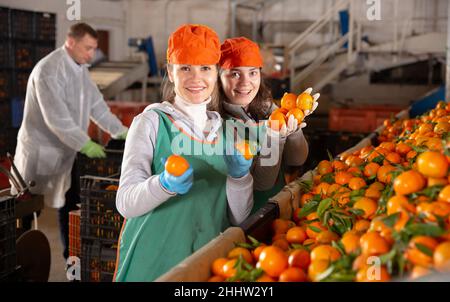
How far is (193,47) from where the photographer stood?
2.02 metres

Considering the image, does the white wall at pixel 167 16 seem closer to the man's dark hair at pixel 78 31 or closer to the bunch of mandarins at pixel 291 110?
the man's dark hair at pixel 78 31

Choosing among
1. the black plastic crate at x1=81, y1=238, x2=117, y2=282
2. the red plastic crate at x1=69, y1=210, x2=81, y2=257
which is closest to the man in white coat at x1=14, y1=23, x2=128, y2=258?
the red plastic crate at x1=69, y1=210, x2=81, y2=257

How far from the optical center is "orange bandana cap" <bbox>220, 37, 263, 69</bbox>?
8.59ft

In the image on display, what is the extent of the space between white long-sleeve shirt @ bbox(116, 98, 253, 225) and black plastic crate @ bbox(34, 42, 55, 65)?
6.38 metres

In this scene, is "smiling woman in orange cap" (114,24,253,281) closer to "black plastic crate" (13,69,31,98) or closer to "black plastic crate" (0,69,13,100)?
"black plastic crate" (0,69,13,100)

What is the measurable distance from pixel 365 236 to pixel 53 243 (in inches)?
164

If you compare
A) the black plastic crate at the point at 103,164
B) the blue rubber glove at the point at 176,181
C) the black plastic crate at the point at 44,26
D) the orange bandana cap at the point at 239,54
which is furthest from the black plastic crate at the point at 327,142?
the black plastic crate at the point at 44,26

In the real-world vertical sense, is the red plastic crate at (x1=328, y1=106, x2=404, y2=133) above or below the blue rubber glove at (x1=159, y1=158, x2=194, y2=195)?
below

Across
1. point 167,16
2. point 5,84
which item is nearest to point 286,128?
point 5,84

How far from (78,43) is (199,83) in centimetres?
263

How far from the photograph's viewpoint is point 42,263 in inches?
152

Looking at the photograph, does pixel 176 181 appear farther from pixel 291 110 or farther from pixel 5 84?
pixel 5 84
